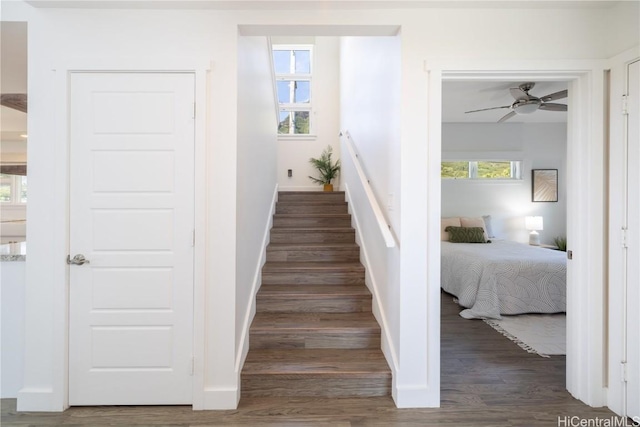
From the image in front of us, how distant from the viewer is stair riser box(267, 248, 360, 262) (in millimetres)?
3357

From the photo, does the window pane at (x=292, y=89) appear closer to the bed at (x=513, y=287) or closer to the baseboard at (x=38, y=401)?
the bed at (x=513, y=287)

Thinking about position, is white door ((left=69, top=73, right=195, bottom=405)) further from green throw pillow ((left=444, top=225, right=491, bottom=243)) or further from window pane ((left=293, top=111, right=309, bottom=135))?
green throw pillow ((left=444, top=225, right=491, bottom=243))

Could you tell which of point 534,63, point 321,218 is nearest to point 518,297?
point 321,218

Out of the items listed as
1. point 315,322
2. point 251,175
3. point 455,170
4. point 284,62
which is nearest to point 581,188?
point 315,322

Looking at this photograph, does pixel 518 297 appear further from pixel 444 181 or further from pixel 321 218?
pixel 444 181

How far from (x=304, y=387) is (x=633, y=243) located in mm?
2164

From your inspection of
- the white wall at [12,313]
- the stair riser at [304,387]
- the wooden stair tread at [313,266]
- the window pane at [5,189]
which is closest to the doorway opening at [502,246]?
the stair riser at [304,387]

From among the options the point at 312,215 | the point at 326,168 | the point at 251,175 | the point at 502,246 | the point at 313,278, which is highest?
the point at 326,168

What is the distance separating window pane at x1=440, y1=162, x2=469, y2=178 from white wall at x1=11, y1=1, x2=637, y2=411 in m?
4.15

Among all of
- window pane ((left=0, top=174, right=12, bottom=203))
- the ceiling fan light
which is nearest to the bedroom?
the ceiling fan light

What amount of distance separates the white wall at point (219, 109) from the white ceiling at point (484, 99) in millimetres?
1329

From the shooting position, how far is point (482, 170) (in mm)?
6289

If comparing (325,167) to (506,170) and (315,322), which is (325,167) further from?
(506,170)

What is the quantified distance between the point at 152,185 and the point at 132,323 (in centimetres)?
87
